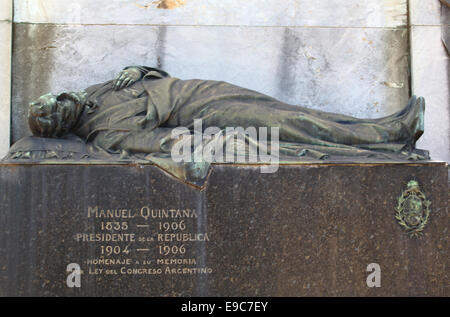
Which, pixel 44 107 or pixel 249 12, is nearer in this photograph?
pixel 44 107

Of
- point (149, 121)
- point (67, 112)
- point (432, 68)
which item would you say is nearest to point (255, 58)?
point (149, 121)

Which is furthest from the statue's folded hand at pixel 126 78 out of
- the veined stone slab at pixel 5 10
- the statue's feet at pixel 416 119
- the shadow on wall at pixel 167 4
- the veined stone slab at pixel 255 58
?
the statue's feet at pixel 416 119

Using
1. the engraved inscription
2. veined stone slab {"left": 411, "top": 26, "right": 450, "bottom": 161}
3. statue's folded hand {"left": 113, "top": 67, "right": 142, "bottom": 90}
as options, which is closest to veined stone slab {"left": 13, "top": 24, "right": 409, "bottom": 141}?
veined stone slab {"left": 411, "top": 26, "right": 450, "bottom": 161}

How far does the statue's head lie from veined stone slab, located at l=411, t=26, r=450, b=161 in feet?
10.9

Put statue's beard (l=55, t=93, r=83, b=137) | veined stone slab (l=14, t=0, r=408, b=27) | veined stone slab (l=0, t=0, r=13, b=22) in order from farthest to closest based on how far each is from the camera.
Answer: veined stone slab (l=14, t=0, r=408, b=27) → veined stone slab (l=0, t=0, r=13, b=22) → statue's beard (l=55, t=93, r=83, b=137)

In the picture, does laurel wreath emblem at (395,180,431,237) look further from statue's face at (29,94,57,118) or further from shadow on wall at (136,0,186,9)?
shadow on wall at (136,0,186,9)

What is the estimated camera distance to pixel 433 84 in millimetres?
5559

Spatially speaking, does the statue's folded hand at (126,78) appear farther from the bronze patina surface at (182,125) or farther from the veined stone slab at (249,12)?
the veined stone slab at (249,12)

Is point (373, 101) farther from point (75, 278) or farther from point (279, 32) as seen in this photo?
point (75, 278)

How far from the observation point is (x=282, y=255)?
13.0ft

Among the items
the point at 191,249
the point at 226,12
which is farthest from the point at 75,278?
the point at 226,12

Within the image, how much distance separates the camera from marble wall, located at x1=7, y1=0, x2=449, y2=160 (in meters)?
5.53

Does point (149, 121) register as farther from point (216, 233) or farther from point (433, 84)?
point (433, 84)

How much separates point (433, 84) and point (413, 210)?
209 cm
